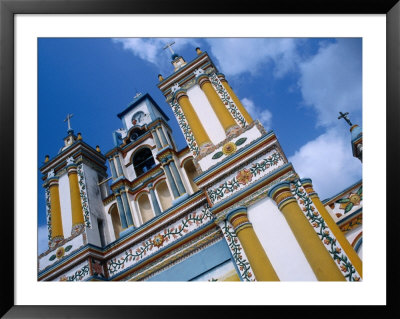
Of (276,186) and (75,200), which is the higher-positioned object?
(75,200)

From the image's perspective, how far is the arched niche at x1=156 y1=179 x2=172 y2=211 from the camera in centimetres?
728

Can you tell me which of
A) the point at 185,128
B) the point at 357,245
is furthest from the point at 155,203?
the point at 357,245

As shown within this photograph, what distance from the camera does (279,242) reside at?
486cm

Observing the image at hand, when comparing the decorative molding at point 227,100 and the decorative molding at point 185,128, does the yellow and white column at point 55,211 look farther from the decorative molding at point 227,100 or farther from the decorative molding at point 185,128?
the decorative molding at point 227,100

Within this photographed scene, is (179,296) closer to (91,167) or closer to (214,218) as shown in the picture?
(214,218)

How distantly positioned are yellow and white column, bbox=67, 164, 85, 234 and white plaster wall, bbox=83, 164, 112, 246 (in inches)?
7.2

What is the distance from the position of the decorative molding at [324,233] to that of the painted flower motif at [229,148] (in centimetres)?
115

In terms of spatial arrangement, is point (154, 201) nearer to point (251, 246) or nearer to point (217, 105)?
point (217, 105)

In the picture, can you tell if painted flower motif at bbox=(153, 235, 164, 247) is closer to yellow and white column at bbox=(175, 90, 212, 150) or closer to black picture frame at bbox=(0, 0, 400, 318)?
yellow and white column at bbox=(175, 90, 212, 150)

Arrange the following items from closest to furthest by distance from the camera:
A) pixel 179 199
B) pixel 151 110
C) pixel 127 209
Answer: pixel 179 199 → pixel 127 209 → pixel 151 110

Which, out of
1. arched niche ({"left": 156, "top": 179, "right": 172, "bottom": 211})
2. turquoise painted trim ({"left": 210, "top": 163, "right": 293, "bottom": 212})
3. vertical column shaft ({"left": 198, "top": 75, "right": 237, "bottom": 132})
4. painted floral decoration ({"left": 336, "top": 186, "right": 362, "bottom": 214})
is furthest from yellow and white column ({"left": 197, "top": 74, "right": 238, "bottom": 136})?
painted floral decoration ({"left": 336, "top": 186, "right": 362, "bottom": 214})

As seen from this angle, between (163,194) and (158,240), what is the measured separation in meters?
1.38
